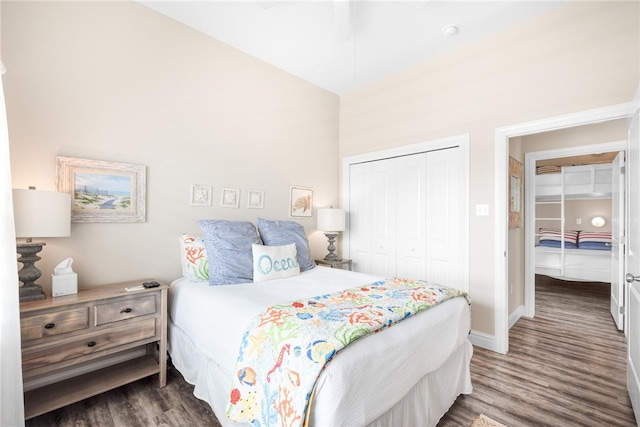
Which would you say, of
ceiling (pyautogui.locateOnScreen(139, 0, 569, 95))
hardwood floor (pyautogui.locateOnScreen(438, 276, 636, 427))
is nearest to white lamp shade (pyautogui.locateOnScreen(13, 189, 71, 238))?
ceiling (pyautogui.locateOnScreen(139, 0, 569, 95))

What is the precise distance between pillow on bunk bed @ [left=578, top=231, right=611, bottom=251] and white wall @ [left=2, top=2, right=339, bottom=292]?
5.67 meters

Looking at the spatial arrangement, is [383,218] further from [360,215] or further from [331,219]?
[331,219]

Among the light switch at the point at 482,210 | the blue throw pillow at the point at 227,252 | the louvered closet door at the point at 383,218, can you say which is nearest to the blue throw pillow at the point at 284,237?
the blue throw pillow at the point at 227,252

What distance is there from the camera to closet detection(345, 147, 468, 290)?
3098mm

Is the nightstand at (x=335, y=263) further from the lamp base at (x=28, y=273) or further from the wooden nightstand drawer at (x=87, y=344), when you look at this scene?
the lamp base at (x=28, y=273)

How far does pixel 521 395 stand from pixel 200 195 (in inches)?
121

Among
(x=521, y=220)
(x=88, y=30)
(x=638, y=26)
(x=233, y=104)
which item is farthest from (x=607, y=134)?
(x=88, y=30)

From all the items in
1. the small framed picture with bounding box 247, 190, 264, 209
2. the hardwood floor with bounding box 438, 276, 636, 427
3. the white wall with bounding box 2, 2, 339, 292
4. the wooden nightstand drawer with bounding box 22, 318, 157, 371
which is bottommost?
the hardwood floor with bounding box 438, 276, 636, 427

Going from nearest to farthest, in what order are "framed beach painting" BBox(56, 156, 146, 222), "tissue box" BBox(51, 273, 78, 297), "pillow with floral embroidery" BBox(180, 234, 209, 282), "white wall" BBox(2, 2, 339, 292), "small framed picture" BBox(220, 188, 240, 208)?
"tissue box" BBox(51, 273, 78, 297), "white wall" BBox(2, 2, 339, 292), "framed beach painting" BBox(56, 156, 146, 222), "pillow with floral embroidery" BBox(180, 234, 209, 282), "small framed picture" BBox(220, 188, 240, 208)

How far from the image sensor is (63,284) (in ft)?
6.17

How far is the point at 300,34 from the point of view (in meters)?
2.83

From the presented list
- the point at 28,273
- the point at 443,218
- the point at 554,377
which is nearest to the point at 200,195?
the point at 28,273

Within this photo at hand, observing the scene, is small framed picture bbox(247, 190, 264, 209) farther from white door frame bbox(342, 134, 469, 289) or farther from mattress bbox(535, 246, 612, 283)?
mattress bbox(535, 246, 612, 283)

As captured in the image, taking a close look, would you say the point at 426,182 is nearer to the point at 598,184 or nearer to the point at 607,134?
the point at 607,134
